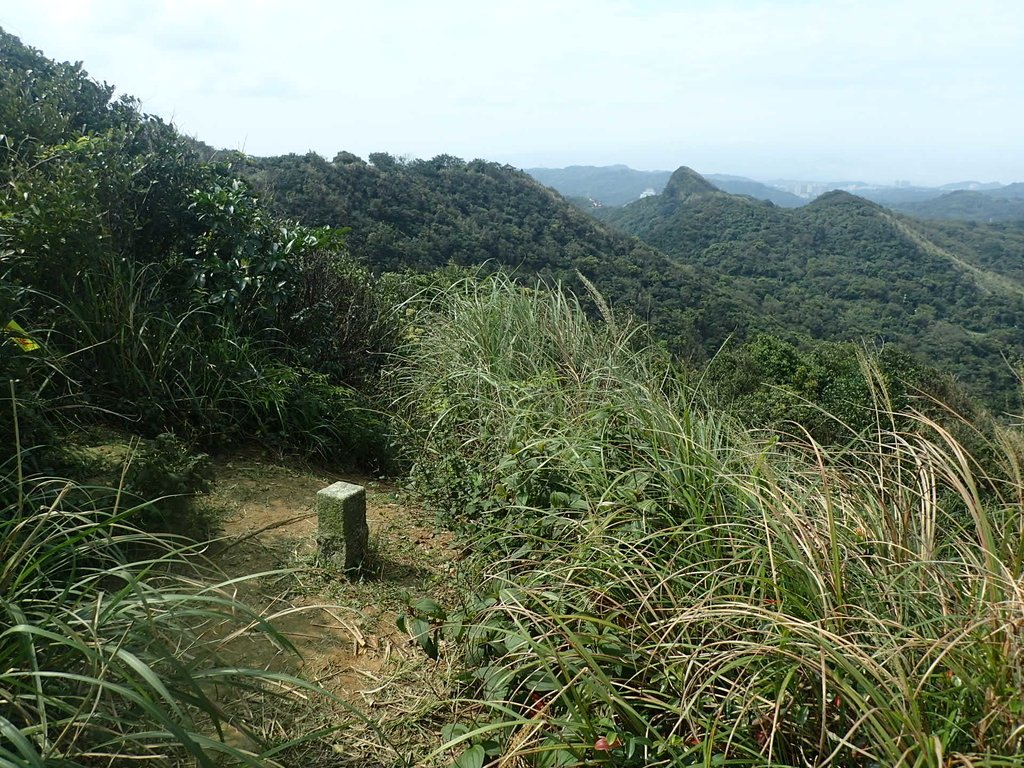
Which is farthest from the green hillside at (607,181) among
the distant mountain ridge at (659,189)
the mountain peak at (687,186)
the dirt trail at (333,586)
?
the dirt trail at (333,586)

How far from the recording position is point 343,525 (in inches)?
104

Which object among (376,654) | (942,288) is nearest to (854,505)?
(376,654)

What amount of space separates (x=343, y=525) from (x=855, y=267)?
58.6 meters

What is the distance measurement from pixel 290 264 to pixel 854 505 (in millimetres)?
3661

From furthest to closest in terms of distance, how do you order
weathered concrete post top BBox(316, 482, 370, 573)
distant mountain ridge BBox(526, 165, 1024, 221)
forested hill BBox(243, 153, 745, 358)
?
distant mountain ridge BBox(526, 165, 1024, 221) → forested hill BBox(243, 153, 745, 358) → weathered concrete post top BBox(316, 482, 370, 573)

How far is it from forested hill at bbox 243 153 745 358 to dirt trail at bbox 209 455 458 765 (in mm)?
7660

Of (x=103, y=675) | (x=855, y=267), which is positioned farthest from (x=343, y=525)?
(x=855, y=267)

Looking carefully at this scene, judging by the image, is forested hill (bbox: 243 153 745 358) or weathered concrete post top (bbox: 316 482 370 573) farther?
forested hill (bbox: 243 153 745 358)

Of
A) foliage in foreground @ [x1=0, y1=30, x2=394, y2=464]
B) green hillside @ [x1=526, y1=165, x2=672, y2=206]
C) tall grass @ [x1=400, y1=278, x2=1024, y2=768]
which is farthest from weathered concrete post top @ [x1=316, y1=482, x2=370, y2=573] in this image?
green hillside @ [x1=526, y1=165, x2=672, y2=206]

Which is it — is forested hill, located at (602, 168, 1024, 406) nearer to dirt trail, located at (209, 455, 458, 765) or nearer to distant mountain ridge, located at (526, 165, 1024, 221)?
dirt trail, located at (209, 455, 458, 765)

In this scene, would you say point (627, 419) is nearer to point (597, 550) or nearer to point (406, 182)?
point (597, 550)

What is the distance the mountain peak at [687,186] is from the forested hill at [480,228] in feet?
122

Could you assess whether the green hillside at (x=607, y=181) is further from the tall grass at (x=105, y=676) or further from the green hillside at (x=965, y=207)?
the tall grass at (x=105, y=676)

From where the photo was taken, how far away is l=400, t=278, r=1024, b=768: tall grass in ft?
4.55
